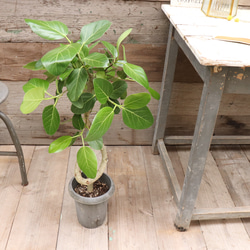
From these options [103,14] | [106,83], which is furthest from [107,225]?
[103,14]

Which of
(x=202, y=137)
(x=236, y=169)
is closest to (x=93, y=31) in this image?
(x=202, y=137)

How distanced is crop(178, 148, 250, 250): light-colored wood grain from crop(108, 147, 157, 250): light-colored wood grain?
247mm

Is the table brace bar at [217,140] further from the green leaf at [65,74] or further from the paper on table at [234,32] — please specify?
the green leaf at [65,74]

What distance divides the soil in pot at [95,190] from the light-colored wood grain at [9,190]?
330mm

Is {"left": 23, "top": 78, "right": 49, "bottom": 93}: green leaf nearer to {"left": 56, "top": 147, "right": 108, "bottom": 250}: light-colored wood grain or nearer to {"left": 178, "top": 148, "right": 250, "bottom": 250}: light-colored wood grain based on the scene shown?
{"left": 56, "top": 147, "right": 108, "bottom": 250}: light-colored wood grain

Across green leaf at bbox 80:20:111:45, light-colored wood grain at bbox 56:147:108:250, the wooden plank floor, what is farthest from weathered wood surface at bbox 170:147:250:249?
green leaf at bbox 80:20:111:45

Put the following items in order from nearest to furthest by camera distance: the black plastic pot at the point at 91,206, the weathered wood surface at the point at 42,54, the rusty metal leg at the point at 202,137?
1. the rusty metal leg at the point at 202,137
2. the black plastic pot at the point at 91,206
3. the weathered wood surface at the point at 42,54

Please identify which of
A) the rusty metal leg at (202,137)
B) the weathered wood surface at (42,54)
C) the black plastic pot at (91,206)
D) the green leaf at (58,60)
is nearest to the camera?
the green leaf at (58,60)

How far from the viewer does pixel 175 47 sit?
1456mm

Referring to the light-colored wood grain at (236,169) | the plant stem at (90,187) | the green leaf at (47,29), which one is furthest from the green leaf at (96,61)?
the light-colored wood grain at (236,169)

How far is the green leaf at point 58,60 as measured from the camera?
88 centimetres

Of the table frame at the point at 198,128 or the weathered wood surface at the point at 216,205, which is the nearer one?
the table frame at the point at 198,128

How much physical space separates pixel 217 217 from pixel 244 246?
16 centimetres

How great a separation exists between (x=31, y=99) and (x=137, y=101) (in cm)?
34
